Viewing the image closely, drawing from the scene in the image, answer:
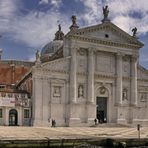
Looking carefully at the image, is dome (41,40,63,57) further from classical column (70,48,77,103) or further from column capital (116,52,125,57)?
classical column (70,48,77,103)

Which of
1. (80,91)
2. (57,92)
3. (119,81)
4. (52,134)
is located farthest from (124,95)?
(52,134)

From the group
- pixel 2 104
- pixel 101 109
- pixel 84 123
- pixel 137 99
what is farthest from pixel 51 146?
pixel 137 99

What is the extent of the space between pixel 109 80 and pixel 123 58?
3763 millimetres

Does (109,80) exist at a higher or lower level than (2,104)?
higher

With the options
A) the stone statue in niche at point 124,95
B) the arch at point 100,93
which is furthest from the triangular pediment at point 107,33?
the stone statue in niche at point 124,95

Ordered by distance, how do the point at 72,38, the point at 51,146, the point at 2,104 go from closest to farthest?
the point at 51,146 < the point at 2,104 < the point at 72,38

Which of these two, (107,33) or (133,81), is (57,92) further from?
(133,81)

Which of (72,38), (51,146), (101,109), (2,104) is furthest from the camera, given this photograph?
(101,109)

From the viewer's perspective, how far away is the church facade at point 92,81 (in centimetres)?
4484

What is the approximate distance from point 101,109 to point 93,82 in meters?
4.09

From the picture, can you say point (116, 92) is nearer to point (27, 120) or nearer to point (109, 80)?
point (109, 80)

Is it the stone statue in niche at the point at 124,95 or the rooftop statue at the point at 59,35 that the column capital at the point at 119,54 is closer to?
the stone statue in niche at the point at 124,95

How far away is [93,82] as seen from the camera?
47688 millimetres

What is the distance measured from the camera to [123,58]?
50719mm
